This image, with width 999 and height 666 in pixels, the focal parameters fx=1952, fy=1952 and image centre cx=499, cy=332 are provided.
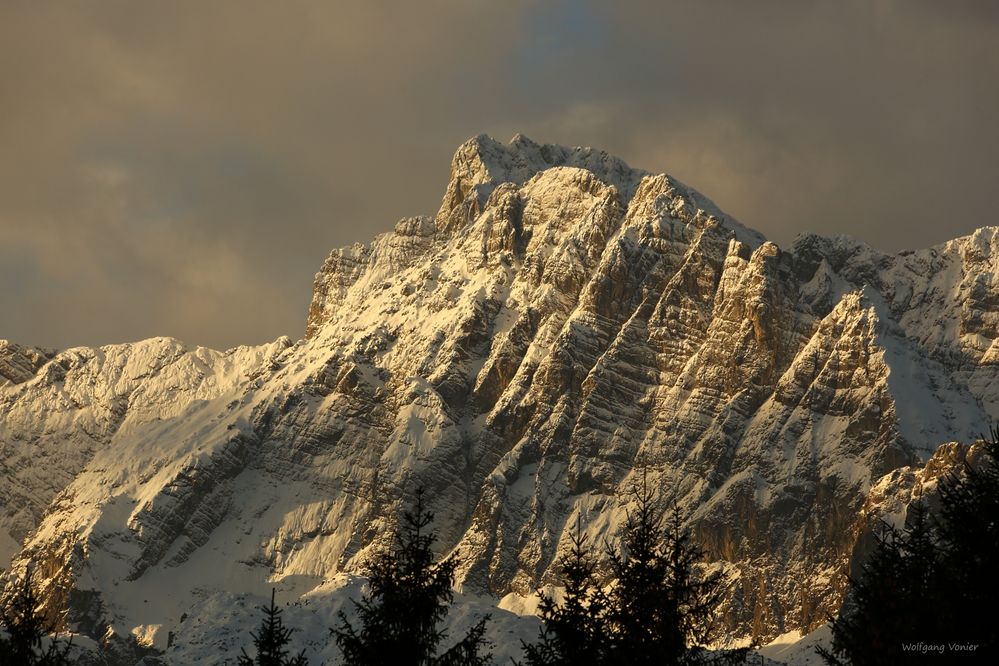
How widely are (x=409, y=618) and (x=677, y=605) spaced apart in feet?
32.0

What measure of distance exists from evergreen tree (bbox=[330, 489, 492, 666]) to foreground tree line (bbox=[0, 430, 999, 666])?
3cm

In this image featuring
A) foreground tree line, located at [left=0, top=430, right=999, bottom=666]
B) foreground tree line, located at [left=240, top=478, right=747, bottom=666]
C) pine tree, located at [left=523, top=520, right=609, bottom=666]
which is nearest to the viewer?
foreground tree line, located at [left=0, top=430, right=999, bottom=666]

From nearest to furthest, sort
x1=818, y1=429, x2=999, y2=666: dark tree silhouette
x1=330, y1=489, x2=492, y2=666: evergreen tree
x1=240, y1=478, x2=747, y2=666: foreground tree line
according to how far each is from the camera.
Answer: x1=818, y1=429, x2=999, y2=666: dark tree silhouette → x1=240, y1=478, x2=747, y2=666: foreground tree line → x1=330, y1=489, x2=492, y2=666: evergreen tree

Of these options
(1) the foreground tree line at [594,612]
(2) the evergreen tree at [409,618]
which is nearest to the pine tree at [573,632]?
(1) the foreground tree line at [594,612]

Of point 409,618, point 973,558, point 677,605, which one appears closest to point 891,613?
point 973,558

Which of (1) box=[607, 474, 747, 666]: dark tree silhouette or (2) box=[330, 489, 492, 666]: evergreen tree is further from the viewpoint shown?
(2) box=[330, 489, 492, 666]: evergreen tree

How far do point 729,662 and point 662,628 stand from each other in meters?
4.16

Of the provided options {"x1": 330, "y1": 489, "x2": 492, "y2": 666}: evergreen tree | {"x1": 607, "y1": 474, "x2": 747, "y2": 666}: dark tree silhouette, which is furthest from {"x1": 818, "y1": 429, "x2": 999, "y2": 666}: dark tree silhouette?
{"x1": 330, "y1": 489, "x2": 492, "y2": 666}: evergreen tree

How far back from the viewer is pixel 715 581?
6188 centimetres

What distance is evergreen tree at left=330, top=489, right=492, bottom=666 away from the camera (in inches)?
2532

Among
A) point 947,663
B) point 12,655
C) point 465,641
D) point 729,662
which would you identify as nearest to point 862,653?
point 947,663

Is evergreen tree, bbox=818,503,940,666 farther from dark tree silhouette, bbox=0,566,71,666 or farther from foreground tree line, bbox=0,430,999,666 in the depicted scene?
dark tree silhouette, bbox=0,566,71,666

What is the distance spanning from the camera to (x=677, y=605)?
60688 mm

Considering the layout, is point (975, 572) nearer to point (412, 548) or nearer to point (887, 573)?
point (887, 573)
